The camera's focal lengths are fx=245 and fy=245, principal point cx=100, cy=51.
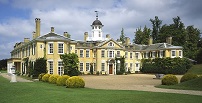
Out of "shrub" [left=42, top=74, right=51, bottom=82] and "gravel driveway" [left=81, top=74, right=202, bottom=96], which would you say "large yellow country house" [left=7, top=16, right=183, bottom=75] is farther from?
"gravel driveway" [left=81, top=74, right=202, bottom=96]

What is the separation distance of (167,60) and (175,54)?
280cm

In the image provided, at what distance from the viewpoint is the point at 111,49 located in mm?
52406

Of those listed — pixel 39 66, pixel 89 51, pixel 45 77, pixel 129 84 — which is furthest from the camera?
pixel 89 51

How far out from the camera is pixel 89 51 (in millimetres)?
52531

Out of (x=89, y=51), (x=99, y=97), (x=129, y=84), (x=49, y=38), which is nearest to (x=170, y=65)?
(x=89, y=51)

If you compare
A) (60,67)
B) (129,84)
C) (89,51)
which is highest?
(89,51)

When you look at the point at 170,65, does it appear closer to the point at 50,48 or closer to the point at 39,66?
the point at 50,48

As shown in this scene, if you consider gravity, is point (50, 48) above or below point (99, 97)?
above

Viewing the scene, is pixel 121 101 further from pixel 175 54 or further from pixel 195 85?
pixel 175 54

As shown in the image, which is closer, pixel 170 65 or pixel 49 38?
pixel 49 38

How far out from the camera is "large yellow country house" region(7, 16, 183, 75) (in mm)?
39875

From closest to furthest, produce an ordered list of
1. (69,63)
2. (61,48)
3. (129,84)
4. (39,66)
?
(129,84), (39,66), (69,63), (61,48)

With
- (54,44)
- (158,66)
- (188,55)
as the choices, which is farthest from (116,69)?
(188,55)

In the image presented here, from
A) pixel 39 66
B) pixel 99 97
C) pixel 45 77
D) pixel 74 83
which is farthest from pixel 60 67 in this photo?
pixel 99 97
